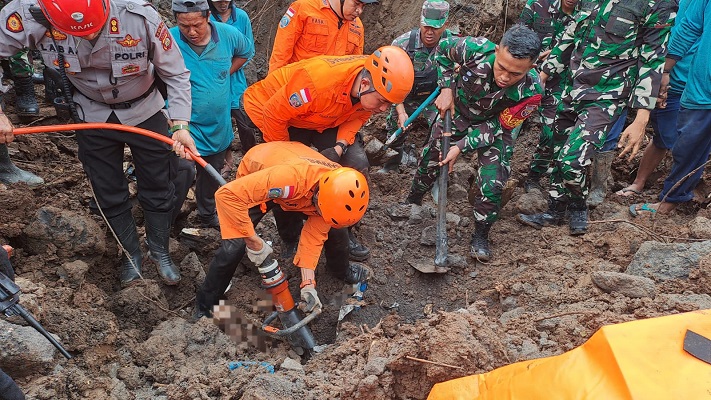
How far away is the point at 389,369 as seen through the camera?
2.61 metres

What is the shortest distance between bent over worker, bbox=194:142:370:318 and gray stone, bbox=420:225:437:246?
144 centimetres

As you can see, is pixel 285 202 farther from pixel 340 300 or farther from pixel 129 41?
pixel 129 41

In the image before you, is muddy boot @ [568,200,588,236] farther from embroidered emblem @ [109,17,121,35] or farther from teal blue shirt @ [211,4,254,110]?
embroidered emblem @ [109,17,121,35]

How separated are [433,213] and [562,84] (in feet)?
6.05

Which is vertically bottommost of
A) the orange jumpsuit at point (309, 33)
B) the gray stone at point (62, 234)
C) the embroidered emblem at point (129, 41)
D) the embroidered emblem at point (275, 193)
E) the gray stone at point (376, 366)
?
the gray stone at point (62, 234)

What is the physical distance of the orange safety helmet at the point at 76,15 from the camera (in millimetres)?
2775

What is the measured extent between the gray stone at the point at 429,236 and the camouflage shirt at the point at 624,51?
Answer: 5.27 ft

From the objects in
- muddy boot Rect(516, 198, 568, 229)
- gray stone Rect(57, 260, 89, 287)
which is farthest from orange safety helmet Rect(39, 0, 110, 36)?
muddy boot Rect(516, 198, 568, 229)

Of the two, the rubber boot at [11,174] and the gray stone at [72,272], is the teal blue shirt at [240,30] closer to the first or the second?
the rubber boot at [11,174]

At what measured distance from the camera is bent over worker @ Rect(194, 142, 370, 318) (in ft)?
10.4

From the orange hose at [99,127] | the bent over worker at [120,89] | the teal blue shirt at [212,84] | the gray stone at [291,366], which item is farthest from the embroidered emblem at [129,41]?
the gray stone at [291,366]

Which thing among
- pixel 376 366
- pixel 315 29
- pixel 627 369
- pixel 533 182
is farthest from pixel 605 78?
pixel 627 369

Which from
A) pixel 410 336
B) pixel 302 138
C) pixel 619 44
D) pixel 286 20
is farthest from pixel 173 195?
pixel 619 44

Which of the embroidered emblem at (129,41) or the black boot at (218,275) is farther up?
the embroidered emblem at (129,41)
